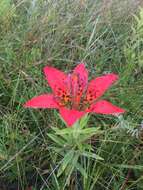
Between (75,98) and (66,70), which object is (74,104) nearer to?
(75,98)

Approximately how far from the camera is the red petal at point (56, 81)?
1.14 meters

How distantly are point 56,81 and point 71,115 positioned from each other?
14 cm

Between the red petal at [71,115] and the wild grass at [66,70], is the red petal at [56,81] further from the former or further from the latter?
the wild grass at [66,70]

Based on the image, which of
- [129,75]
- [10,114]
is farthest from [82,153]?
[129,75]

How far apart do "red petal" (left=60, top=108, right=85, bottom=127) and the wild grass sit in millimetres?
178

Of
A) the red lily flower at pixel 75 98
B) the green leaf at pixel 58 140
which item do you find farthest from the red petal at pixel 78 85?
the green leaf at pixel 58 140

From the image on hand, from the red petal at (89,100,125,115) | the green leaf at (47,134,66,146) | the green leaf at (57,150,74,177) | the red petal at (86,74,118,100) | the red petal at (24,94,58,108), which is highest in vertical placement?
the red petal at (86,74,118,100)

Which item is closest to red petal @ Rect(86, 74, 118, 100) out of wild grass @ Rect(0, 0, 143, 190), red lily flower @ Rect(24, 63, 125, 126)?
red lily flower @ Rect(24, 63, 125, 126)

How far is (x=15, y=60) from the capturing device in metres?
1.54

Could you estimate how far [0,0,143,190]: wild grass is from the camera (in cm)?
125

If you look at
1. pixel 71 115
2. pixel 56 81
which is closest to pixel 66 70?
pixel 56 81

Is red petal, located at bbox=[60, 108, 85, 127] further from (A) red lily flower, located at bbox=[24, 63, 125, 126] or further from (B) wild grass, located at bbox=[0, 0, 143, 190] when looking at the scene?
(B) wild grass, located at bbox=[0, 0, 143, 190]

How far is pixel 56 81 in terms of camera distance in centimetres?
117

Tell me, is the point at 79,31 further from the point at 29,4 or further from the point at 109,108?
the point at 109,108
